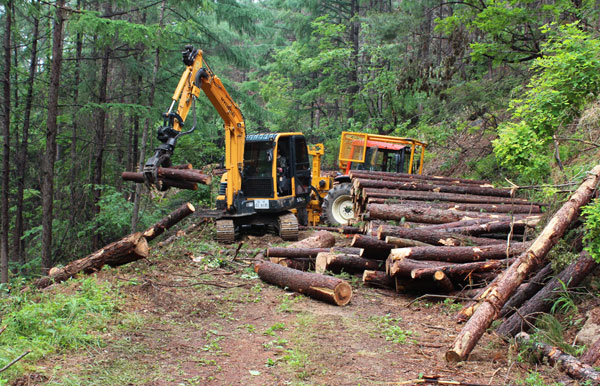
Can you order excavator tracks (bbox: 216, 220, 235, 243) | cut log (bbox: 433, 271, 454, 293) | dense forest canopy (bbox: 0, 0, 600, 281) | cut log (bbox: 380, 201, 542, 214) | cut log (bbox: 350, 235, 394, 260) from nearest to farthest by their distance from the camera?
1. cut log (bbox: 433, 271, 454, 293)
2. cut log (bbox: 350, 235, 394, 260)
3. dense forest canopy (bbox: 0, 0, 600, 281)
4. cut log (bbox: 380, 201, 542, 214)
5. excavator tracks (bbox: 216, 220, 235, 243)

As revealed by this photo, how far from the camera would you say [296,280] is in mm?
7555

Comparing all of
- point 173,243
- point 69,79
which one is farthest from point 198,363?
point 69,79

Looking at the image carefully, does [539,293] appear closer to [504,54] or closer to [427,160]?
[504,54]

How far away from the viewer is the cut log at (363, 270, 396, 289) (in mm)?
7785

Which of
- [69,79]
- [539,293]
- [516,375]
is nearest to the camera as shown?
[516,375]

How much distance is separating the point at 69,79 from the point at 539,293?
15032 mm

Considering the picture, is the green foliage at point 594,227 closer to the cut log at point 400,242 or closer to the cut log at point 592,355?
the cut log at point 592,355

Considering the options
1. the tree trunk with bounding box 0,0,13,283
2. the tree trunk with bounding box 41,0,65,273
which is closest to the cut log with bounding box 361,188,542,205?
the tree trunk with bounding box 41,0,65,273

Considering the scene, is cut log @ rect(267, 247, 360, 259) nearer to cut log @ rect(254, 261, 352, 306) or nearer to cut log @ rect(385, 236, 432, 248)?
cut log @ rect(254, 261, 352, 306)

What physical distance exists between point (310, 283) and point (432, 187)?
570 cm

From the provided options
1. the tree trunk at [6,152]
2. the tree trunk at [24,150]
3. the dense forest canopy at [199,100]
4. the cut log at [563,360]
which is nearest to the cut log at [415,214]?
the dense forest canopy at [199,100]

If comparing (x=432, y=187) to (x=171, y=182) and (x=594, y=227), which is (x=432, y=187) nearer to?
(x=171, y=182)

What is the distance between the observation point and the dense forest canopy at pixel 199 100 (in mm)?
8094

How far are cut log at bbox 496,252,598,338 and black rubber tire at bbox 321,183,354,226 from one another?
8360 millimetres
